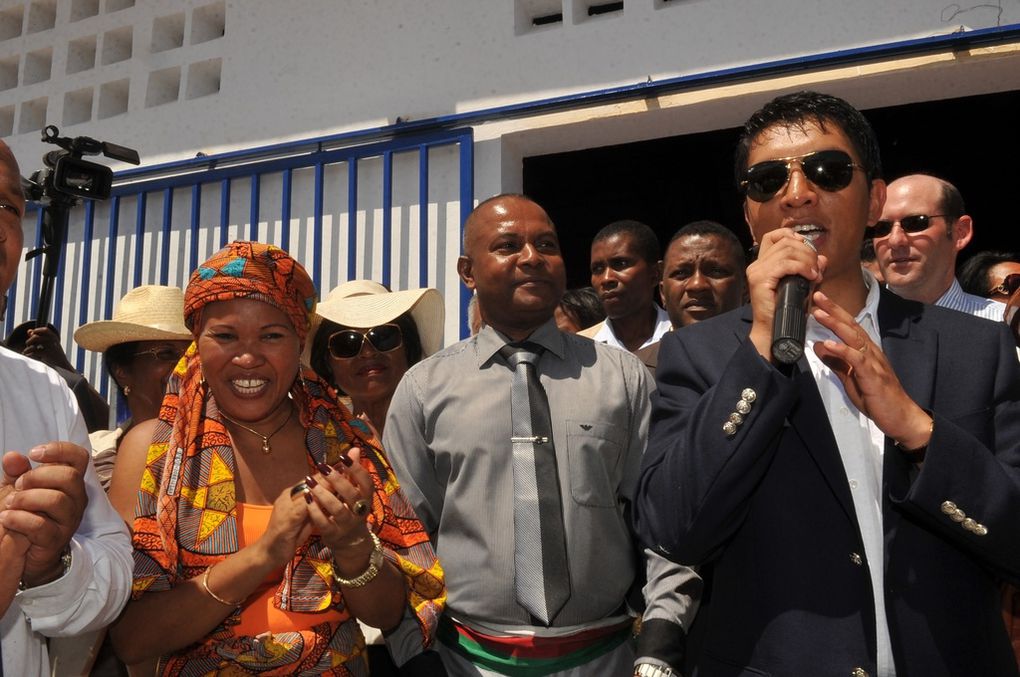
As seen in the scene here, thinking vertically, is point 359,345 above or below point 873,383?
above

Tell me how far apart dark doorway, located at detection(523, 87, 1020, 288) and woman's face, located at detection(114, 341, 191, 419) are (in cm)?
A: 411

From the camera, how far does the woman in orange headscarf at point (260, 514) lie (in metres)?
2.04

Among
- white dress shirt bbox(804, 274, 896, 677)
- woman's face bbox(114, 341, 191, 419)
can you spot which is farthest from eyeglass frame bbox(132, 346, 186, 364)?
white dress shirt bbox(804, 274, 896, 677)

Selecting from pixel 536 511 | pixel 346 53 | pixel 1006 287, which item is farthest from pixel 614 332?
pixel 346 53

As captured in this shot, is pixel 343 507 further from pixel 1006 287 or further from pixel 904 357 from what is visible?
pixel 1006 287

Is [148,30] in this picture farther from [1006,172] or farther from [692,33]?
[1006,172]

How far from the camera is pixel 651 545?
1729mm

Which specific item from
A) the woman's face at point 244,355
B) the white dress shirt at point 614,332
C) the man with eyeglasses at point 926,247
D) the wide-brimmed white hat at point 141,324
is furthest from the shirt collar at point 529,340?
the man with eyeglasses at point 926,247

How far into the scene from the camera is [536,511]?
2367mm

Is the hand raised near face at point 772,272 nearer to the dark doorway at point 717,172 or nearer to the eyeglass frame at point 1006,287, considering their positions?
the eyeglass frame at point 1006,287

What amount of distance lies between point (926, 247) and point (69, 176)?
430 cm

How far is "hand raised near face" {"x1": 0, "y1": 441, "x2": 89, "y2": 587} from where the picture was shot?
148 centimetres

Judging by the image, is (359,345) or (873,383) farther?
(359,345)

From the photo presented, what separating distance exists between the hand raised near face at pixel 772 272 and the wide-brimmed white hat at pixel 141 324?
2.64m
